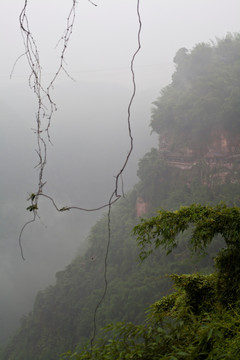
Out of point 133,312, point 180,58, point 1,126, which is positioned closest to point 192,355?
point 133,312

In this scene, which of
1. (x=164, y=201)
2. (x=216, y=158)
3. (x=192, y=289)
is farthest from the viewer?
(x=164, y=201)

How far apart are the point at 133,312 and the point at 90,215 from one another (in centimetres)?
3529

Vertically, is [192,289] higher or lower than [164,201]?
lower

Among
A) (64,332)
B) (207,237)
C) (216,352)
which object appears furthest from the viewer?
(64,332)

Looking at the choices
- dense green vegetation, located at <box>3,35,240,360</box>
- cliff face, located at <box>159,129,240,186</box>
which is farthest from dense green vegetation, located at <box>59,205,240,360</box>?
cliff face, located at <box>159,129,240,186</box>

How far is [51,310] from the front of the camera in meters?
19.0

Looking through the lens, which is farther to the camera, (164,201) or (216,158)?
(164,201)

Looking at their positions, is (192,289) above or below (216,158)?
below

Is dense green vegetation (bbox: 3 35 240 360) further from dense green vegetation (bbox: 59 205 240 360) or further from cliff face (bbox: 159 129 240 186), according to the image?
dense green vegetation (bbox: 59 205 240 360)

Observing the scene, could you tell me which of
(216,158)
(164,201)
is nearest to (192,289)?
(216,158)

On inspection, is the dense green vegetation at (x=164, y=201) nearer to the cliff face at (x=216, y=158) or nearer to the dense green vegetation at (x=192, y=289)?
the cliff face at (x=216, y=158)

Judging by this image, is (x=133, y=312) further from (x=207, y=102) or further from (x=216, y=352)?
(x=216, y=352)

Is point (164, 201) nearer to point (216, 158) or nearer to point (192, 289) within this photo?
point (216, 158)

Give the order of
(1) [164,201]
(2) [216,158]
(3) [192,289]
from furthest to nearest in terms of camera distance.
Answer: (1) [164,201]
(2) [216,158]
(3) [192,289]
